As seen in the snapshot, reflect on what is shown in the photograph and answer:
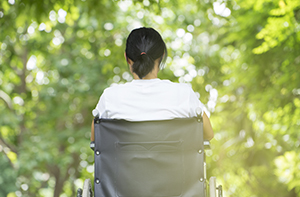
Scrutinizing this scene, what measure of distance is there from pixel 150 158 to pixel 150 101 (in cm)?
26

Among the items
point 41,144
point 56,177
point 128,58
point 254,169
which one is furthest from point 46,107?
point 128,58

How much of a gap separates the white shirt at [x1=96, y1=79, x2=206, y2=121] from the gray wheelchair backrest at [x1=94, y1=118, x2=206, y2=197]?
0.12ft

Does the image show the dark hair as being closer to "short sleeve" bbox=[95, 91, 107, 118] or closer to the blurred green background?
"short sleeve" bbox=[95, 91, 107, 118]

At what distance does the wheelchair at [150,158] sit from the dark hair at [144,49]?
0.93 feet

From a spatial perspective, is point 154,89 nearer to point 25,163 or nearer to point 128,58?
point 128,58

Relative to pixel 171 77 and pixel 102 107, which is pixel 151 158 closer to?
pixel 102 107

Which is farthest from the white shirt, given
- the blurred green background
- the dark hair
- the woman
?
the blurred green background

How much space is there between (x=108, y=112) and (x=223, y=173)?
7420 millimetres

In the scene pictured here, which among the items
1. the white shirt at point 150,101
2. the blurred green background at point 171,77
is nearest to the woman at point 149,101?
the white shirt at point 150,101

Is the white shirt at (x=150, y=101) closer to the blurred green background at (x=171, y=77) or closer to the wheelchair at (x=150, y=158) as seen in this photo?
the wheelchair at (x=150, y=158)

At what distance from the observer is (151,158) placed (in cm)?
179

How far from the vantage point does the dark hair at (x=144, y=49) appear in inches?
74.7

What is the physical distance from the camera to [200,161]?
1.81 metres

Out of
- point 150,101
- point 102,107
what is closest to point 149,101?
point 150,101
